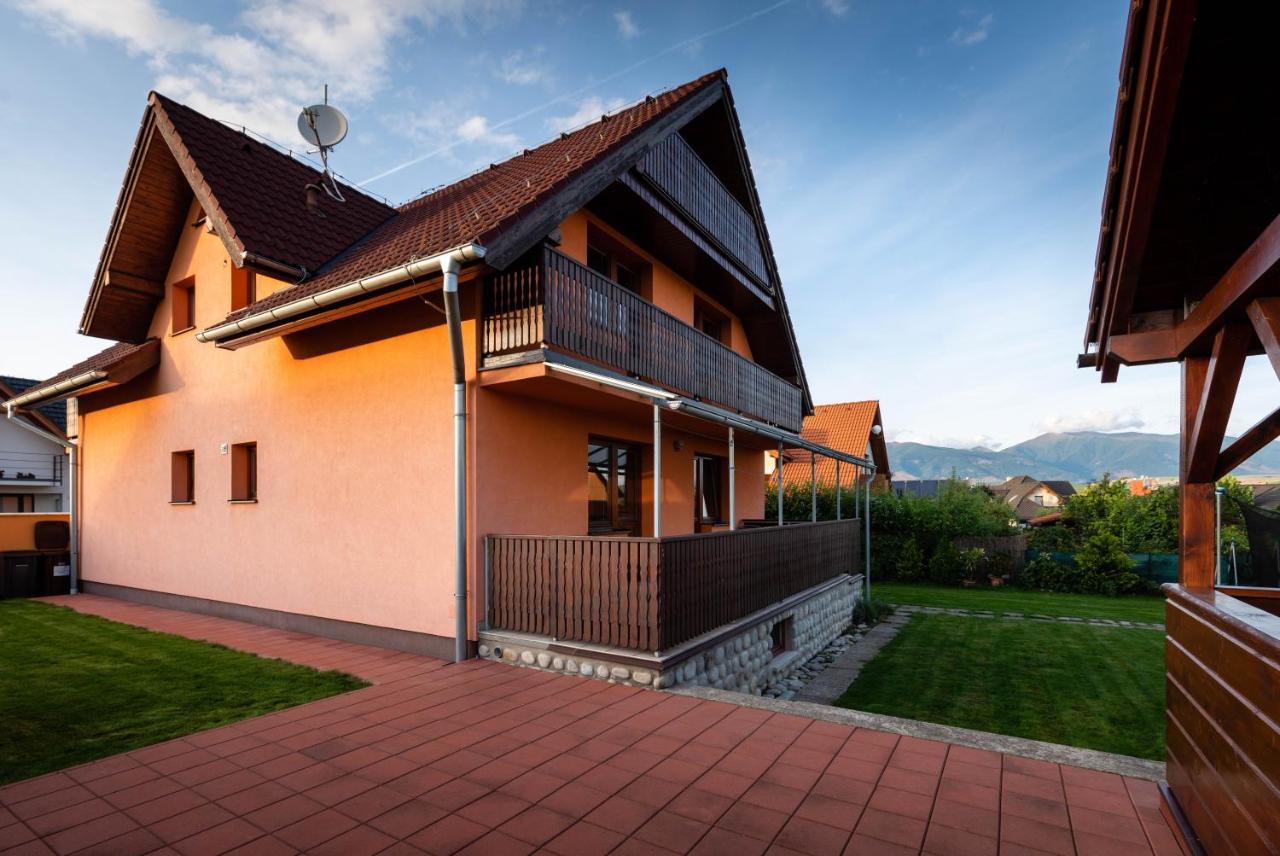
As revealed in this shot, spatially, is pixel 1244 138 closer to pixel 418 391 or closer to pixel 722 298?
pixel 418 391

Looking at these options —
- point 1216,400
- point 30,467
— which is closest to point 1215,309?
point 1216,400

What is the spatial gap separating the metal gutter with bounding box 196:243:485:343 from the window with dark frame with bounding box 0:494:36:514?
21.7 metres

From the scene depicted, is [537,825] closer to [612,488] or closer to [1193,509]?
[1193,509]

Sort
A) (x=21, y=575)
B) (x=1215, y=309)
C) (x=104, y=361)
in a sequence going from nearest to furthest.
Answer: (x=1215, y=309)
(x=104, y=361)
(x=21, y=575)

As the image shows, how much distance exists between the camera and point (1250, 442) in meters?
3.34

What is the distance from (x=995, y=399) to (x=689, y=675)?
138 ft

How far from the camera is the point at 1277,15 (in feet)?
7.57

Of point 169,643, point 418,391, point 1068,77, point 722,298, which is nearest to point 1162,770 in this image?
point 418,391

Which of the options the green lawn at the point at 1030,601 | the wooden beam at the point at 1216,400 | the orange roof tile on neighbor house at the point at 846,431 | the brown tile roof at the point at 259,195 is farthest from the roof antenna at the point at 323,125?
the orange roof tile on neighbor house at the point at 846,431

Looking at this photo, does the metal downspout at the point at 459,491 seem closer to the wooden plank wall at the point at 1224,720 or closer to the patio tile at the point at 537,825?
the patio tile at the point at 537,825

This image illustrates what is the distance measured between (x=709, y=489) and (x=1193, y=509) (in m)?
Answer: 10.4

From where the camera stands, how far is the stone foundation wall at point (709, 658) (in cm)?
610

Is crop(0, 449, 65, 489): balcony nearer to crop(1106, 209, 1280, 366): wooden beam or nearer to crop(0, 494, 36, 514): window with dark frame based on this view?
crop(0, 494, 36, 514): window with dark frame

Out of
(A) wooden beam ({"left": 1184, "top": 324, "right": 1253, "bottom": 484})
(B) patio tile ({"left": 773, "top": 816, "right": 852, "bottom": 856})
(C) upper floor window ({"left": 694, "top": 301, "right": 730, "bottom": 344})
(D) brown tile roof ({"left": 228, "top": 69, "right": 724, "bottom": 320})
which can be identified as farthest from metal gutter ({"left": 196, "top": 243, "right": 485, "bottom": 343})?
(C) upper floor window ({"left": 694, "top": 301, "right": 730, "bottom": 344})
